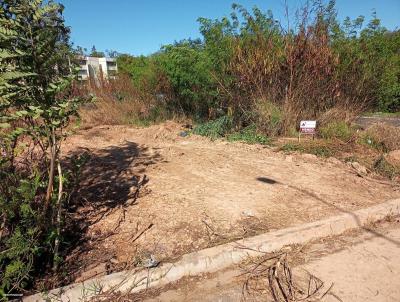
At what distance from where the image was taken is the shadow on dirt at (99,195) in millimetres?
3121

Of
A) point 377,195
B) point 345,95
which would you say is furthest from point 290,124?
point 377,195

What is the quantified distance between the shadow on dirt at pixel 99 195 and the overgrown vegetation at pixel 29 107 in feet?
1.07

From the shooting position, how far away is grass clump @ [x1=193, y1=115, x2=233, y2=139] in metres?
8.38

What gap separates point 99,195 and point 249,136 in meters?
4.59

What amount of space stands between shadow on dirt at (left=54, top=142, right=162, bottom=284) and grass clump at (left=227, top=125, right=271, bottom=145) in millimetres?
2180

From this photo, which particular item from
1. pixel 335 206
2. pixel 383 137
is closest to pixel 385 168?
pixel 383 137

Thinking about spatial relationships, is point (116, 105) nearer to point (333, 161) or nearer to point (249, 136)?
point (249, 136)

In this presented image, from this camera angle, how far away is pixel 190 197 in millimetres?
4316

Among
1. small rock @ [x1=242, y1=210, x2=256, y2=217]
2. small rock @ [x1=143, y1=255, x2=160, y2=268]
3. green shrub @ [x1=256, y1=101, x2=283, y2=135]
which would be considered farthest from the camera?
green shrub @ [x1=256, y1=101, x2=283, y2=135]

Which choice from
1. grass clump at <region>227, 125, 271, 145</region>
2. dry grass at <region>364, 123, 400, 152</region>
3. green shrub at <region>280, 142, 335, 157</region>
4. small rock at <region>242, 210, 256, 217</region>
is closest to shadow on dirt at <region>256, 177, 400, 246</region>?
small rock at <region>242, 210, 256, 217</region>

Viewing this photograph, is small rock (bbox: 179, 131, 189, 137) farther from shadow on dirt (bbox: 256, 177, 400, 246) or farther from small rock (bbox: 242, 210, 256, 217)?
small rock (bbox: 242, 210, 256, 217)

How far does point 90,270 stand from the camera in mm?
2838

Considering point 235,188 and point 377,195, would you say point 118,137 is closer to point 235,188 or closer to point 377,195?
point 235,188

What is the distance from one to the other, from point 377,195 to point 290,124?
4000mm
